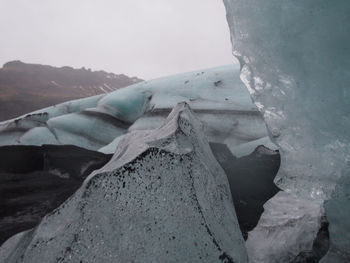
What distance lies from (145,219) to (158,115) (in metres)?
3.08

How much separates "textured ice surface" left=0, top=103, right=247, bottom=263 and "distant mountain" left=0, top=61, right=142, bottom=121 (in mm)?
21947

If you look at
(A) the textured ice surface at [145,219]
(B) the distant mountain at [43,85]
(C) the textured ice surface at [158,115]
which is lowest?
(B) the distant mountain at [43,85]

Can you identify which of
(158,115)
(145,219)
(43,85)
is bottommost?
(43,85)

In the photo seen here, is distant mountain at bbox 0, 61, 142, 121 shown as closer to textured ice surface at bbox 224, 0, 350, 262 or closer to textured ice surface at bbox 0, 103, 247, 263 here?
textured ice surface at bbox 224, 0, 350, 262

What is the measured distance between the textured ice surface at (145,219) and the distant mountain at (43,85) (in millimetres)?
21947

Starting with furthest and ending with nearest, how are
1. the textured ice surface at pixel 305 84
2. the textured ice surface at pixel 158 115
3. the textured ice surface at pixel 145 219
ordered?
the textured ice surface at pixel 158 115 → the textured ice surface at pixel 305 84 → the textured ice surface at pixel 145 219

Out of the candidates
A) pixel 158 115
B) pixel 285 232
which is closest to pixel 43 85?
pixel 158 115

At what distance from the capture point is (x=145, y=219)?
133cm

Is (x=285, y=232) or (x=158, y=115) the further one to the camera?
(x=158, y=115)

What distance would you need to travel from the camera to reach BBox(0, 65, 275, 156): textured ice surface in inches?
151

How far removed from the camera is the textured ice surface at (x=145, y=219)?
1.27m

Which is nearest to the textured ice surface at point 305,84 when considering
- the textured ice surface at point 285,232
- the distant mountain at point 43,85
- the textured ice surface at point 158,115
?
the textured ice surface at point 285,232

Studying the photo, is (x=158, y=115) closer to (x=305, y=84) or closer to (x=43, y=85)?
(x=305, y=84)

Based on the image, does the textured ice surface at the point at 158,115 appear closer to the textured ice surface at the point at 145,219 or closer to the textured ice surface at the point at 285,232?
the textured ice surface at the point at 285,232
